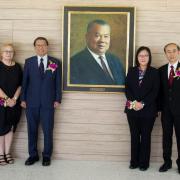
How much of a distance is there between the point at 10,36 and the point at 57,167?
1700 millimetres

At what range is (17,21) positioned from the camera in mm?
3812

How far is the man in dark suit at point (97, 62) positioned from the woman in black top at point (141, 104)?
0.28m

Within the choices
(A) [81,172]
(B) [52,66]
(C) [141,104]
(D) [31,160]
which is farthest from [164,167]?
(B) [52,66]

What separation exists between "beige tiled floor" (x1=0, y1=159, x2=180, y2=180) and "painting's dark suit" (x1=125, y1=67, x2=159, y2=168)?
0.17 meters

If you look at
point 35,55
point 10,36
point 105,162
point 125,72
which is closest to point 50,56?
point 35,55

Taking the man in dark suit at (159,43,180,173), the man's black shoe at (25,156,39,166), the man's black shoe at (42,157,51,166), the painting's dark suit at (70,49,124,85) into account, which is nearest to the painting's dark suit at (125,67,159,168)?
the man in dark suit at (159,43,180,173)

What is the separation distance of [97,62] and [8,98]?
114 centimetres

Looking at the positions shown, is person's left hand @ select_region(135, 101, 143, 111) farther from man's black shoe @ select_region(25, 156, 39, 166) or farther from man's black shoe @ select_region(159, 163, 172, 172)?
man's black shoe @ select_region(25, 156, 39, 166)

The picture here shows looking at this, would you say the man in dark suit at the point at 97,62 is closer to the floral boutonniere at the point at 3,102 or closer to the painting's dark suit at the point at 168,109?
the painting's dark suit at the point at 168,109

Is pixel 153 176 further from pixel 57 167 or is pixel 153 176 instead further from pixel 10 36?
pixel 10 36

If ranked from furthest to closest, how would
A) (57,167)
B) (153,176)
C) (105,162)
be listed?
(105,162), (57,167), (153,176)

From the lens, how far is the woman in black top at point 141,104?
11.1 ft

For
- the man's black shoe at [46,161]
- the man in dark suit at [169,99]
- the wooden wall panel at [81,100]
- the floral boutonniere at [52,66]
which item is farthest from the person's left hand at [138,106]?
the man's black shoe at [46,161]

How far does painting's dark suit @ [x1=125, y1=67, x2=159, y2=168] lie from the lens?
11.1 ft
